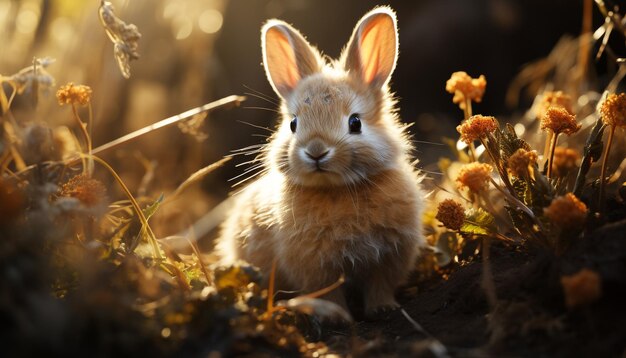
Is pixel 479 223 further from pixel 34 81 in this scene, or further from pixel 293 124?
pixel 34 81

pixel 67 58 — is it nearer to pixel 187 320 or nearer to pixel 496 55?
pixel 187 320

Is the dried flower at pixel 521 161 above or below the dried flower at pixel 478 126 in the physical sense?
below

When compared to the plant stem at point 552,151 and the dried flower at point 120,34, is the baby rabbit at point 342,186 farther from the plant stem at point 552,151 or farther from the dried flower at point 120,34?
the dried flower at point 120,34

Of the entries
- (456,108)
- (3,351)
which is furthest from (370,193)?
(456,108)

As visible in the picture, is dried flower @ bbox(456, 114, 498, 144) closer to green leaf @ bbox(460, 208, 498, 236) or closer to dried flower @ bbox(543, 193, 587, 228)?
green leaf @ bbox(460, 208, 498, 236)

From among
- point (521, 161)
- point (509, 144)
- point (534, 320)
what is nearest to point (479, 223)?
point (509, 144)

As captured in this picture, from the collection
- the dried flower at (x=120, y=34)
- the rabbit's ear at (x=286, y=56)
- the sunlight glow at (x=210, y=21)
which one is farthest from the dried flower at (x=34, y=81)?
the sunlight glow at (x=210, y=21)

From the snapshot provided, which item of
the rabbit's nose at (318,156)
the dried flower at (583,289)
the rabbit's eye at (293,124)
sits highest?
the rabbit's eye at (293,124)

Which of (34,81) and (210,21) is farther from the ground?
(210,21)
